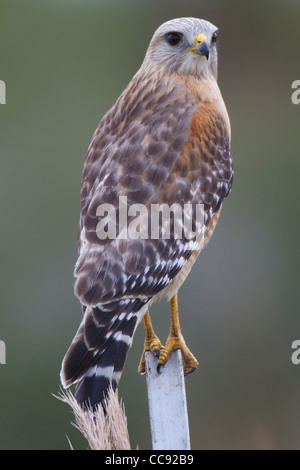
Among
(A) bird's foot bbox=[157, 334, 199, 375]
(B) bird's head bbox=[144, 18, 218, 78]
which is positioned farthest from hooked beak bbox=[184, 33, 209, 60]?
(A) bird's foot bbox=[157, 334, 199, 375]

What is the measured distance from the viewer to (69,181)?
18.8ft

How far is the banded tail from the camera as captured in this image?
273 cm

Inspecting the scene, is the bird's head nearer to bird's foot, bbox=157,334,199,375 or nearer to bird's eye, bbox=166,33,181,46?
bird's eye, bbox=166,33,181,46

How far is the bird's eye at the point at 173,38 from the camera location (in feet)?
11.3

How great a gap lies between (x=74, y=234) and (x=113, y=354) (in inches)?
109

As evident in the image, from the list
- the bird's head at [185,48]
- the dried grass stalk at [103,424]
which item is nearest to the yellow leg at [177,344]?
the dried grass stalk at [103,424]

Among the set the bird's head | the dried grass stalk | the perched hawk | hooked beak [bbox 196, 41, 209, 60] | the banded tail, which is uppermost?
the bird's head

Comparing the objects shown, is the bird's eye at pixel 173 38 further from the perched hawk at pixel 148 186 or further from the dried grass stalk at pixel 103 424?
the dried grass stalk at pixel 103 424

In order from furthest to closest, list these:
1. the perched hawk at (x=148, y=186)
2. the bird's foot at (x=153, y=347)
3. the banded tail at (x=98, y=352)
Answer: the bird's foot at (x=153, y=347)
the perched hawk at (x=148, y=186)
the banded tail at (x=98, y=352)

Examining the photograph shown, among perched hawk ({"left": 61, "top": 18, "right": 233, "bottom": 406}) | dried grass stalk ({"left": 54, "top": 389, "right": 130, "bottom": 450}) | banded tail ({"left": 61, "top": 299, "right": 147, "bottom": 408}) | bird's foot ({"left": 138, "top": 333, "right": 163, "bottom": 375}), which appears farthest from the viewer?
bird's foot ({"left": 138, "top": 333, "right": 163, "bottom": 375})

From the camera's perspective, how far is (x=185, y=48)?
135 inches

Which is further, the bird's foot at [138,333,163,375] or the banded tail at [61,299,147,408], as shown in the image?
the bird's foot at [138,333,163,375]

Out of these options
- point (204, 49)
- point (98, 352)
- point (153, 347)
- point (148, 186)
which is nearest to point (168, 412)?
point (98, 352)

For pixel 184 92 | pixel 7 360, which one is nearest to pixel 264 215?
pixel 7 360
